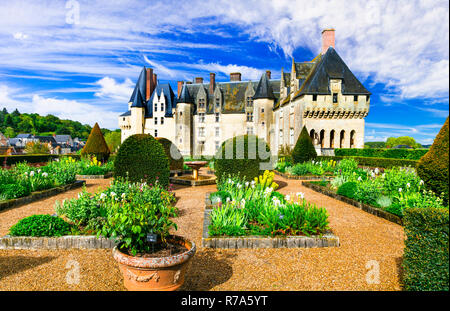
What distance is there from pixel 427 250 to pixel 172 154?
12722 millimetres

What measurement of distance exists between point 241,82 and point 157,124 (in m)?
12.3

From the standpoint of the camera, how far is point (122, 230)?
2.96 metres

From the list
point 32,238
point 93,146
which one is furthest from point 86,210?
point 93,146

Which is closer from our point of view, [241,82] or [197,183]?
[197,183]

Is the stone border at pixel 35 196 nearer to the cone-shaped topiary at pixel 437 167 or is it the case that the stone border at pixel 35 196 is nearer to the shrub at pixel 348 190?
the shrub at pixel 348 190

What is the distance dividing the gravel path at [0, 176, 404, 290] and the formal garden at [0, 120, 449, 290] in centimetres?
4

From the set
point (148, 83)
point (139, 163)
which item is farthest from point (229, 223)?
point (148, 83)

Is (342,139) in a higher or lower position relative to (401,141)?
lower

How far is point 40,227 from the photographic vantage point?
15.1ft

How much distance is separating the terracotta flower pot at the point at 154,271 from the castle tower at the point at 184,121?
30622 millimetres

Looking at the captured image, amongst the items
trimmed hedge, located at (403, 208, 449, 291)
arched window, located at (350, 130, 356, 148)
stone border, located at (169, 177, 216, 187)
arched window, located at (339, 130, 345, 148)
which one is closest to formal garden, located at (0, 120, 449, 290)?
trimmed hedge, located at (403, 208, 449, 291)

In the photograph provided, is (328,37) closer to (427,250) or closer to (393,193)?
(393,193)

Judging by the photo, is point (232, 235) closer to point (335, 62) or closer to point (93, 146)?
point (93, 146)
